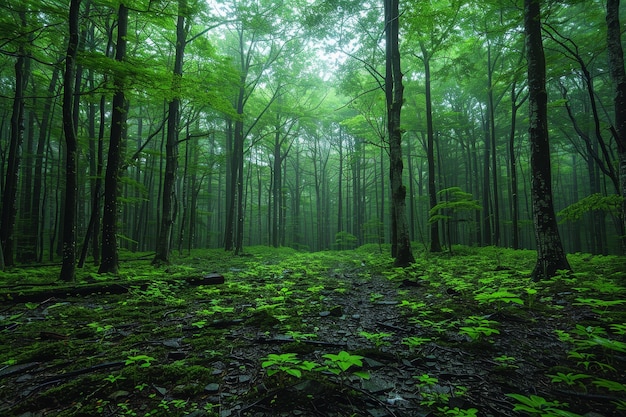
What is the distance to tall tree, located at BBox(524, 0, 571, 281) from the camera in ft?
18.2

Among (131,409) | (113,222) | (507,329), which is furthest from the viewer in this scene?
(113,222)

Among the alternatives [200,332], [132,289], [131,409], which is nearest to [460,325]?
[200,332]

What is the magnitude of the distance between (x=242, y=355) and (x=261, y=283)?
4.05m

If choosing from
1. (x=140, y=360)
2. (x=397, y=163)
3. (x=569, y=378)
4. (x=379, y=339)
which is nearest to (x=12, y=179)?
(x=140, y=360)

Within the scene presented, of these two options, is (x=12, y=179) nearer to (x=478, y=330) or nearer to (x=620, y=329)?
(x=478, y=330)

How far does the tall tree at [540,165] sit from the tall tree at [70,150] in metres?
10.1

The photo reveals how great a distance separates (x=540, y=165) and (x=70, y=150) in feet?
34.5

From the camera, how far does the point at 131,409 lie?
77.6 inches

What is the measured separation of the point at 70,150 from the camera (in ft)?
21.1

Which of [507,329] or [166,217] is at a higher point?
[166,217]

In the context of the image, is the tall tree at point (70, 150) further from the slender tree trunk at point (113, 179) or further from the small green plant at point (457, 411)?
the small green plant at point (457, 411)

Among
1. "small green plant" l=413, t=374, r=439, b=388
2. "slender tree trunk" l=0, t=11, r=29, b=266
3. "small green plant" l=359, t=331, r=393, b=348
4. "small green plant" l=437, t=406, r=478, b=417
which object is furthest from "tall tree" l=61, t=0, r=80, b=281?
"small green plant" l=437, t=406, r=478, b=417

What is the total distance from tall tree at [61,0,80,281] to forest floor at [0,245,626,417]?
1.25 meters

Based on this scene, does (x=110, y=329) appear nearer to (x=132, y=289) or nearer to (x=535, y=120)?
(x=132, y=289)
